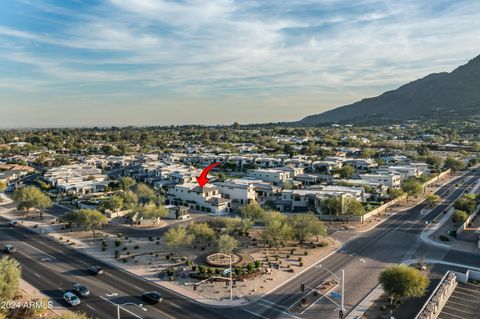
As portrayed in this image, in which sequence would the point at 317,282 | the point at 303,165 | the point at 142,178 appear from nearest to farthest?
1. the point at 317,282
2. the point at 142,178
3. the point at 303,165

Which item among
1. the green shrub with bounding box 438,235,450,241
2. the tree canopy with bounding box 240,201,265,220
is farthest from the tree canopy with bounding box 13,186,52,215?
the green shrub with bounding box 438,235,450,241

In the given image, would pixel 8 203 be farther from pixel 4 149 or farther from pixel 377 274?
pixel 4 149

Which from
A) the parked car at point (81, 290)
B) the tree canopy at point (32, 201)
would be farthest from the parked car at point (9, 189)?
the parked car at point (81, 290)

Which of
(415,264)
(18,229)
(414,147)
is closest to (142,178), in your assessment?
(18,229)

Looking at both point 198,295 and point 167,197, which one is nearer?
point 198,295

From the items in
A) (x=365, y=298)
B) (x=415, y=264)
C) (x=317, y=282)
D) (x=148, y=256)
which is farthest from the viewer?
(x=148, y=256)

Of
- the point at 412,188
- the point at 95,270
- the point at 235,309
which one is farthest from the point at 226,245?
the point at 412,188

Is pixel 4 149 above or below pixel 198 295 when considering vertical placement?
above

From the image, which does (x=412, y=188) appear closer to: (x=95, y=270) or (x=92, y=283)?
(x=95, y=270)
